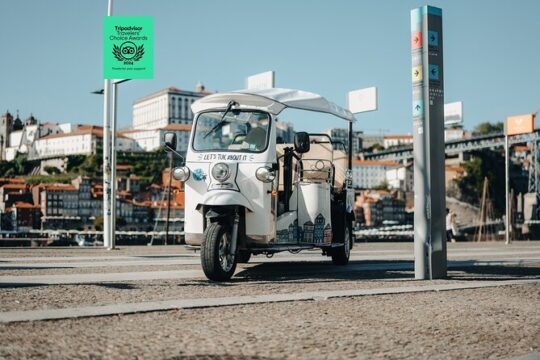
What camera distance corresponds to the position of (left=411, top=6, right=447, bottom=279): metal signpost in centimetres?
1097

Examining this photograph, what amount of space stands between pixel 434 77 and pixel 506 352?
6114 mm

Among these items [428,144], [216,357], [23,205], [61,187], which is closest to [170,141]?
[428,144]

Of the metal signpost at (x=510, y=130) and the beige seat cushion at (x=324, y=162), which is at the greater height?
the metal signpost at (x=510, y=130)

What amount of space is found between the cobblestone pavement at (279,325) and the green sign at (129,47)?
1017cm

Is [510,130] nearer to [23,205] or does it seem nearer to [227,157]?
[227,157]

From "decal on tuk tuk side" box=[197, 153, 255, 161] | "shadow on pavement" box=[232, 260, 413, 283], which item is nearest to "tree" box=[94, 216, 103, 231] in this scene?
"shadow on pavement" box=[232, 260, 413, 283]

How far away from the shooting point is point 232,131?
11.0m

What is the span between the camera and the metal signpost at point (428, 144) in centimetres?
1097

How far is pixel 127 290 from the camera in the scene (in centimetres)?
848

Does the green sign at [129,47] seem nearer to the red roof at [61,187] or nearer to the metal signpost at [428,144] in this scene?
the metal signpost at [428,144]

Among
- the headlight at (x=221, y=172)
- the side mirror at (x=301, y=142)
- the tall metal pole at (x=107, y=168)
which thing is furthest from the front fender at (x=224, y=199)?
the tall metal pole at (x=107, y=168)

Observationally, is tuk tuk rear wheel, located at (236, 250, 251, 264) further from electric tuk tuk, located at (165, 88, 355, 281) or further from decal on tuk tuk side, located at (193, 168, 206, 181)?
decal on tuk tuk side, located at (193, 168, 206, 181)

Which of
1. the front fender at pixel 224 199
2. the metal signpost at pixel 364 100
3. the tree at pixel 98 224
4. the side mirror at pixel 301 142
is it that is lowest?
the tree at pixel 98 224

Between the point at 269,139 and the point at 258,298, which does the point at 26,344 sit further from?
the point at 269,139
